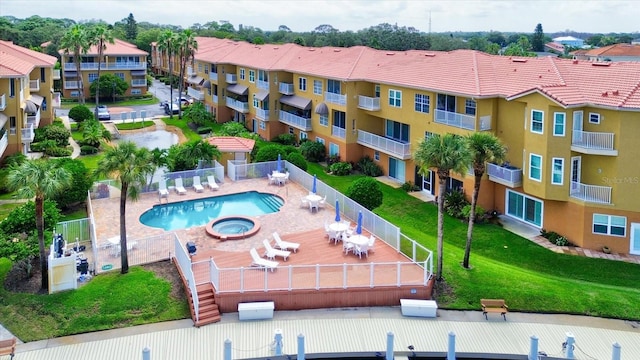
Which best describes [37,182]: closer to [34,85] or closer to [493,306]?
[493,306]

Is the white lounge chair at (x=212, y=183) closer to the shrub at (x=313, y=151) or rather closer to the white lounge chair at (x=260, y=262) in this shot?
the shrub at (x=313, y=151)

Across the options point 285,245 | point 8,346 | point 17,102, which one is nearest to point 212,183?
point 285,245

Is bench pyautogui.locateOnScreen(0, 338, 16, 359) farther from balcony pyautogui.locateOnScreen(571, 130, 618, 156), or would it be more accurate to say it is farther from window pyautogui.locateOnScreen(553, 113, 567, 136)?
balcony pyautogui.locateOnScreen(571, 130, 618, 156)

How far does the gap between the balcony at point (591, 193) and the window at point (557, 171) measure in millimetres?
754

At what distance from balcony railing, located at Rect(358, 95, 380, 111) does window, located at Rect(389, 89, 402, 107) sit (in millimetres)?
1464

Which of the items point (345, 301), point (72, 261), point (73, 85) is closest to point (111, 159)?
point (72, 261)

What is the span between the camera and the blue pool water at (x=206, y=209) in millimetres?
32250

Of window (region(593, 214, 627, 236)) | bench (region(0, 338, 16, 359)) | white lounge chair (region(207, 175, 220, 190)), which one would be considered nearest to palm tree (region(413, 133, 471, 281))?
window (region(593, 214, 627, 236))

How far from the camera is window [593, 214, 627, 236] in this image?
2912cm

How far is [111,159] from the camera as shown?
2311cm

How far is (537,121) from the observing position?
99.9 feet

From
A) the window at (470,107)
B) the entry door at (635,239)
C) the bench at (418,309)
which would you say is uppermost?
the window at (470,107)

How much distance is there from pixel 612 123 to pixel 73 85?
76.6m

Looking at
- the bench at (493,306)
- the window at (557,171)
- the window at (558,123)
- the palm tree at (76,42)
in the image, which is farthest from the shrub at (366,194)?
the palm tree at (76,42)
